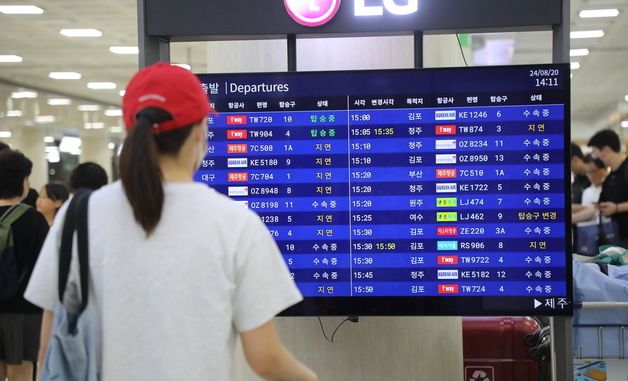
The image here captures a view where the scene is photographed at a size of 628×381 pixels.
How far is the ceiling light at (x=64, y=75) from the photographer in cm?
1889

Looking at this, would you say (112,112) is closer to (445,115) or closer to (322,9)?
(322,9)

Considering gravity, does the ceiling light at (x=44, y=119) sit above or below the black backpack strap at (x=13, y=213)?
above

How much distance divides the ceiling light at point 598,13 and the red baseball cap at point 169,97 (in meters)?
12.2

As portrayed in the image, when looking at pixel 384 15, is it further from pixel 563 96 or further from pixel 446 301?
pixel 446 301

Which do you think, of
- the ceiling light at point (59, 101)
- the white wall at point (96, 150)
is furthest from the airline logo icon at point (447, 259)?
A: the white wall at point (96, 150)

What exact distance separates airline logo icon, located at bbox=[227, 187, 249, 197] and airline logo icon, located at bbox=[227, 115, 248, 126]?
9.9 inches

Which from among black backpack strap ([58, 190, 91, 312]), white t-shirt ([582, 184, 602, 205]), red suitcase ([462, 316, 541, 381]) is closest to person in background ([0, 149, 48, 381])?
red suitcase ([462, 316, 541, 381])

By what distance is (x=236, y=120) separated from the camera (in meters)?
3.35

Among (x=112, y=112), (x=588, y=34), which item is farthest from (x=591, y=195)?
(x=112, y=112)

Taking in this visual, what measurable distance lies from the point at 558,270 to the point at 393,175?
2.31 feet

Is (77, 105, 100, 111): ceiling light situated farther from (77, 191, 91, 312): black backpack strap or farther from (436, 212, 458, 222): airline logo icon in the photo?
(77, 191, 91, 312): black backpack strap

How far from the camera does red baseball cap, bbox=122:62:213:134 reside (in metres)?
1.82

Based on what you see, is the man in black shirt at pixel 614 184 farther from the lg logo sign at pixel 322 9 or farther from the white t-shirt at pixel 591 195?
the lg logo sign at pixel 322 9

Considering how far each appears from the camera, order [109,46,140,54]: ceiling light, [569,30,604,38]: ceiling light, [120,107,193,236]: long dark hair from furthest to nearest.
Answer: [109,46,140,54]: ceiling light
[569,30,604,38]: ceiling light
[120,107,193,236]: long dark hair
